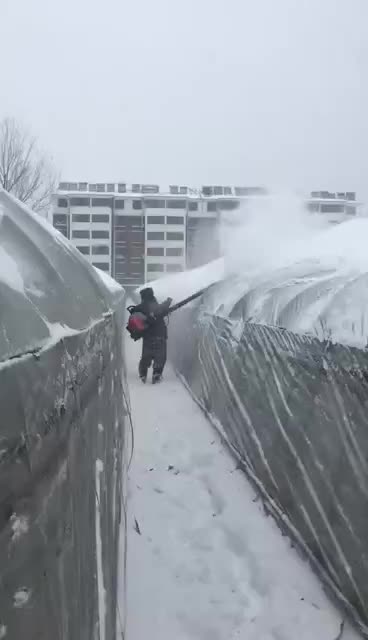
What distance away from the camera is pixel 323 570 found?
292 centimetres

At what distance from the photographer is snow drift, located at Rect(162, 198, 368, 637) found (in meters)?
2.58

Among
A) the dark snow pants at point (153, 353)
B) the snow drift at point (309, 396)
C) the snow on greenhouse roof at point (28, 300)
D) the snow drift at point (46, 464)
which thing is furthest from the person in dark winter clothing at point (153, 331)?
the snow drift at point (46, 464)

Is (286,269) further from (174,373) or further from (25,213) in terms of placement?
(174,373)

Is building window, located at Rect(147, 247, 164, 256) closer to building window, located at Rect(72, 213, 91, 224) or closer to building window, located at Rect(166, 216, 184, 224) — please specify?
building window, located at Rect(166, 216, 184, 224)

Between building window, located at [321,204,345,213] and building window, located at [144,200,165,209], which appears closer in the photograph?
building window, located at [144,200,165,209]

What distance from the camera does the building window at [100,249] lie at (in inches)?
2152

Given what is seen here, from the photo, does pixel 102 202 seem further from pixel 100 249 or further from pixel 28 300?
pixel 28 300

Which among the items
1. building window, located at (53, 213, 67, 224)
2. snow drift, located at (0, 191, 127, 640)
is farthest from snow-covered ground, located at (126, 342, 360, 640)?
building window, located at (53, 213, 67, 224)

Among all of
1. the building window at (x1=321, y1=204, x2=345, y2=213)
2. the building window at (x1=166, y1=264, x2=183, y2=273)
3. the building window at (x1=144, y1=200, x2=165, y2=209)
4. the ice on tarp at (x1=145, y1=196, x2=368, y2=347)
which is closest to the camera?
the ice on tarp at (x1=145, y1=196, x2=368, y2=347)

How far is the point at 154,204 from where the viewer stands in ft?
Result: 184

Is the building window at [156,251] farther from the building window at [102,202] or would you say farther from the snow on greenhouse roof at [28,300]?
the snow on greenhouse roof at [28,300]

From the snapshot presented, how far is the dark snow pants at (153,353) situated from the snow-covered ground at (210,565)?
3531 millimetres

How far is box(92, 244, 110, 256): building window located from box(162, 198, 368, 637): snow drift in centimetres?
4942

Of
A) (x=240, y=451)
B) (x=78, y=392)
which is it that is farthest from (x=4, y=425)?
(x=240, y=451)
